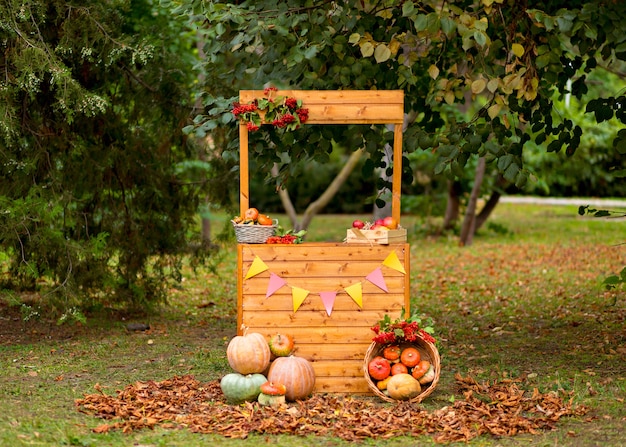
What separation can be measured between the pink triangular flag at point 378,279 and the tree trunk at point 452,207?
9.24m

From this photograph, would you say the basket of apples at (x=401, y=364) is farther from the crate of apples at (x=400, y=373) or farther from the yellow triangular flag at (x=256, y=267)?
the yellow triangular flag at (x=256, y=267)

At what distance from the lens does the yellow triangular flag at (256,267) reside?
586 centimetres

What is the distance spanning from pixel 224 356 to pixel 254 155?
5.22 feet

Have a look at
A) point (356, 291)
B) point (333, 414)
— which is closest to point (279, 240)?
point (356, 291)

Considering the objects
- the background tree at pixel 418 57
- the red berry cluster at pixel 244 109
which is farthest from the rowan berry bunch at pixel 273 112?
the background tree at pixel 418 57

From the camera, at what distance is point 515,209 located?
72.5 ft

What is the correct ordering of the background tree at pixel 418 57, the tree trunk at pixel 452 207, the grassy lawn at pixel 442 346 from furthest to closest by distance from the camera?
the tree trunk at pixel 452 207, the background tree at pixel 418 57, the grassy lawn at pixel 442 346

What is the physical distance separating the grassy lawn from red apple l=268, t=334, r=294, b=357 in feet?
2.46

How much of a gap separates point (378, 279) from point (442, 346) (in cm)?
188

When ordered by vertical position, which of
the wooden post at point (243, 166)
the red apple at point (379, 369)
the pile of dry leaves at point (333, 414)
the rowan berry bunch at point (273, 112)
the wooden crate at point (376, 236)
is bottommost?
the pile of dry leaves at point (333, 414)

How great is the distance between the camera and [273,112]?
19.6 ft

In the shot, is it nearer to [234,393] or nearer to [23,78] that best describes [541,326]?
[234,393]

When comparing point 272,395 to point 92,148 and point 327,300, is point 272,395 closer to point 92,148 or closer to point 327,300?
point 327,300

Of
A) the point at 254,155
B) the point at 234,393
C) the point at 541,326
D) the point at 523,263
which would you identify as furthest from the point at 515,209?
the point at 234,393
